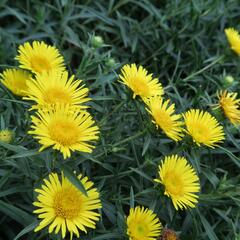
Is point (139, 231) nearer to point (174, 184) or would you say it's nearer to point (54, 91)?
point (174, 184)

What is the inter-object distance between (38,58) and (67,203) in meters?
0.77

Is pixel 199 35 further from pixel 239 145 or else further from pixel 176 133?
pixel 176 133

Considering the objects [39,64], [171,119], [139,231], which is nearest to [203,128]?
[171,119]

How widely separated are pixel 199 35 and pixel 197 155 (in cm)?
146

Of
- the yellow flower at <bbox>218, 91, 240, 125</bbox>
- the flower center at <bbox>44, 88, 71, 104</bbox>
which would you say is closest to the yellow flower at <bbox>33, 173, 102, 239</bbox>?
the flower center at <bbox>44, 88, 71, 104</bbox>

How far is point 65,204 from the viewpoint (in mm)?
1716

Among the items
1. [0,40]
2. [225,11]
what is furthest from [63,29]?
[225,11]

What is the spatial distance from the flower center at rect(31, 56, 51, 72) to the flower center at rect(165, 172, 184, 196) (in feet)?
2.39

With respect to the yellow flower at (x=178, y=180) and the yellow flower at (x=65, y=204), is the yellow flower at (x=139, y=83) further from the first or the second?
the yellow flower at (x=65, y=204)

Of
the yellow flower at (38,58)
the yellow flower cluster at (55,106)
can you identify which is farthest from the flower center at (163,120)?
the yellow flower at (38,58)

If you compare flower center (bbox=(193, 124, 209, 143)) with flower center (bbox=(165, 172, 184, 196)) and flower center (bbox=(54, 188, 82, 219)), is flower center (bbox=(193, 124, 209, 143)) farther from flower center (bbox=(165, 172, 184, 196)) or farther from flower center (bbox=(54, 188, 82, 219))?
flower center (bbox=(54, 188, 82, 219))

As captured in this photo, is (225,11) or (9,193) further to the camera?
(225,11)

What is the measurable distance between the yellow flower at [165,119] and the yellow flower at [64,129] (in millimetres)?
290

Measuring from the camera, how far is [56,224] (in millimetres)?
1655
